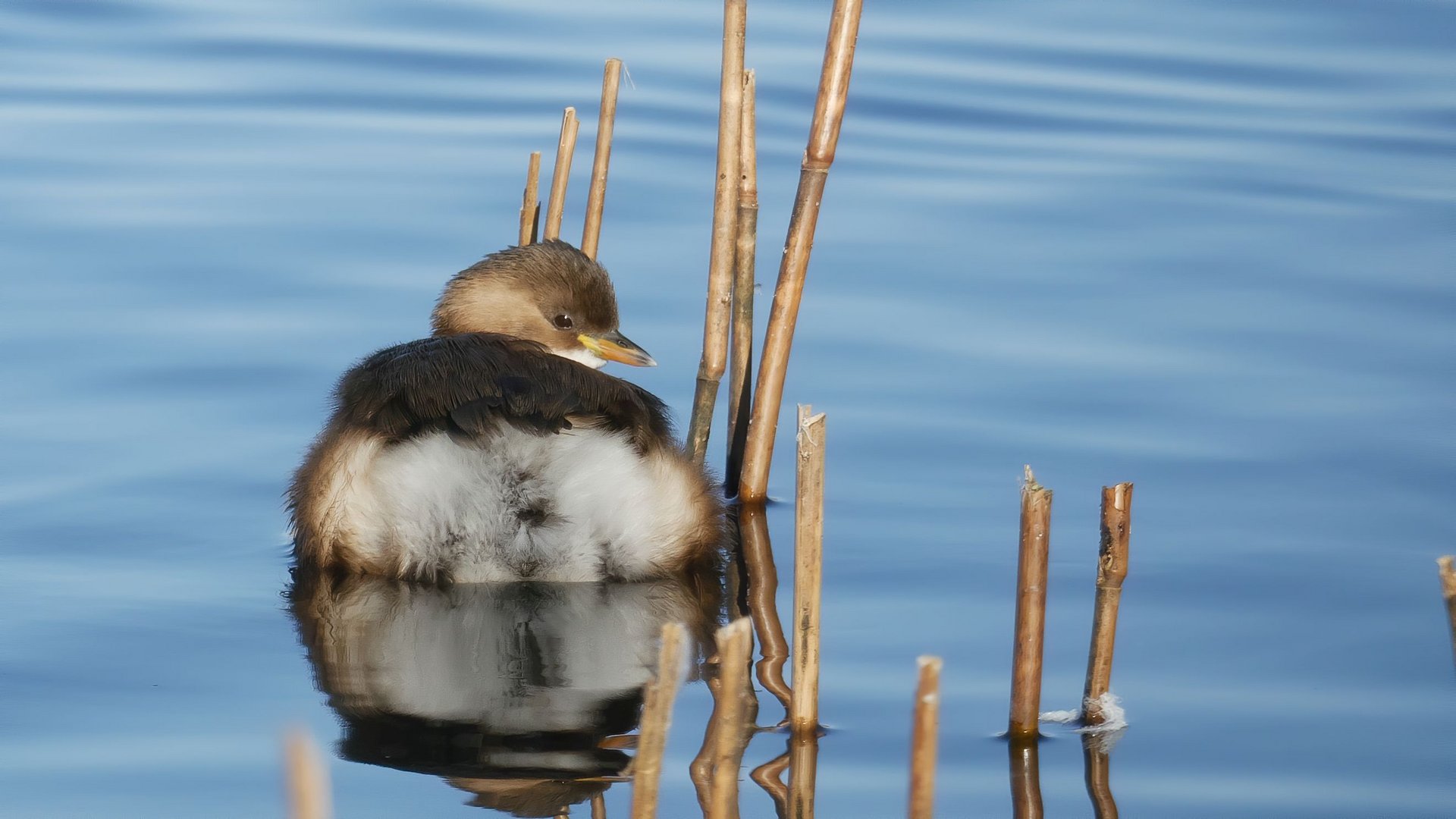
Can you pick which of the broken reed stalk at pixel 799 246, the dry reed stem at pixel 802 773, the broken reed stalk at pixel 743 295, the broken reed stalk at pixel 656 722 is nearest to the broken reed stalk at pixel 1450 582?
the broken reed stalk at pixel 656 722

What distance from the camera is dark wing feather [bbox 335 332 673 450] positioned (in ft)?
14.8

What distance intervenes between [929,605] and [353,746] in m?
1.56

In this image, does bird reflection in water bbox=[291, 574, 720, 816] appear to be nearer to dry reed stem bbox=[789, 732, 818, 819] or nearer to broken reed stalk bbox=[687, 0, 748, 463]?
dry reed stem bbox=[789, 732, 818, 819]

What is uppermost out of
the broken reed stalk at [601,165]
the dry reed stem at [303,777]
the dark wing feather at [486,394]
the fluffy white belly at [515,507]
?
the broken reed stalk at [601,165]

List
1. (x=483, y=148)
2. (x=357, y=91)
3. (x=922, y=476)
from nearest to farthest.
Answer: (x=922, y=476), (x=483, y=148), (x=357, y=91)

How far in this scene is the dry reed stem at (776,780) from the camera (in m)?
3.62

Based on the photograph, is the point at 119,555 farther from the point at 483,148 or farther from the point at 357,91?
the point at 357,91

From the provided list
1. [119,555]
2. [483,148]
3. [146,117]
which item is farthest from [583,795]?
[146,117]

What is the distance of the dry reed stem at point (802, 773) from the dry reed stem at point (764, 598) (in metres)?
0.14

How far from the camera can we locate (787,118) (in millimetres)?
9750

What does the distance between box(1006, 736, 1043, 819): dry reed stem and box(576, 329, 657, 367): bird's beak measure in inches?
91.6

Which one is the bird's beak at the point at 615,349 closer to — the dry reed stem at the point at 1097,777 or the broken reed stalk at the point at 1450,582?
the dry reed stem at the point at 1097,777

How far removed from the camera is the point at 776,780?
372 cm

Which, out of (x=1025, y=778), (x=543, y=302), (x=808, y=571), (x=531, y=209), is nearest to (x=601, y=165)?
(x=531, y=209)
